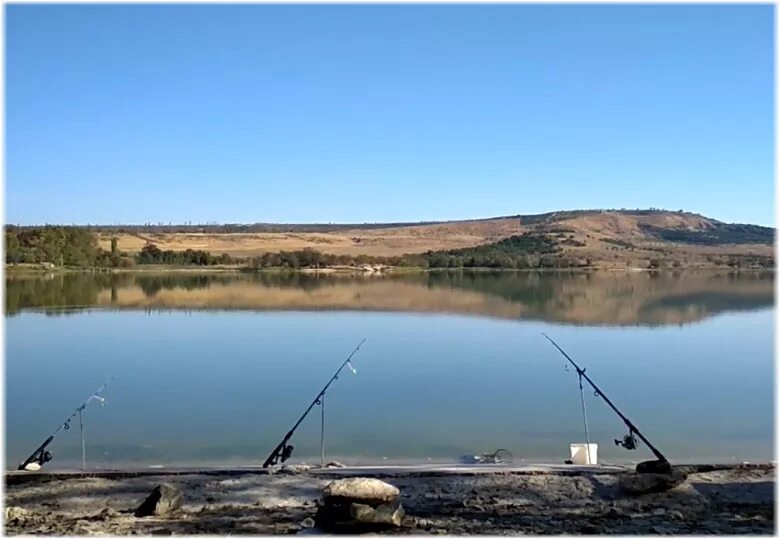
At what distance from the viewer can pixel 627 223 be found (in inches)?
3784

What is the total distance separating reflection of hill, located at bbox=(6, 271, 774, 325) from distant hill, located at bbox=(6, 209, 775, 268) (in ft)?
69.3

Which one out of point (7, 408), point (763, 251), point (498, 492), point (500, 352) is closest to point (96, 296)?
point (500, 352)

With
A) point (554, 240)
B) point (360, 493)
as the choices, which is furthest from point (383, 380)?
point (554, 240)

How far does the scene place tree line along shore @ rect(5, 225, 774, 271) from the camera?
171 feet

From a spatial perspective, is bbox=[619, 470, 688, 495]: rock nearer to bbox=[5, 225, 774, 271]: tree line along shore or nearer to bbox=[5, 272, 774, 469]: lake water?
bbox=[5, 272, 774, 469]: lake water

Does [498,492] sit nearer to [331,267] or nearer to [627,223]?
[331,267]

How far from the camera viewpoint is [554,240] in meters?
80.1

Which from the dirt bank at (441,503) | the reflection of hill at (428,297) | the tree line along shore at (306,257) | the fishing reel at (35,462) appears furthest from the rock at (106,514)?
the tree line along shore at (306,257)

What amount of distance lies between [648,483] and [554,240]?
75.9 m

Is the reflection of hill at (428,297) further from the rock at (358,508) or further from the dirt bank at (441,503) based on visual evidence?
the rock at (358,508)

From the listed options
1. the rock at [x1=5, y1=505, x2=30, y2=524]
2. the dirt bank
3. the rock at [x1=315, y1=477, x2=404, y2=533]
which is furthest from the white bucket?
the rock at [x1=5, y1=505, x2=30, y2=524]

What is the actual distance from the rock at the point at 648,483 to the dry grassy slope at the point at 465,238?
6253 cm

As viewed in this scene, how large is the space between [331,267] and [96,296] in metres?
31.8

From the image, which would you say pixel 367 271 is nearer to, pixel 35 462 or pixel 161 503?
pixel 35 462
